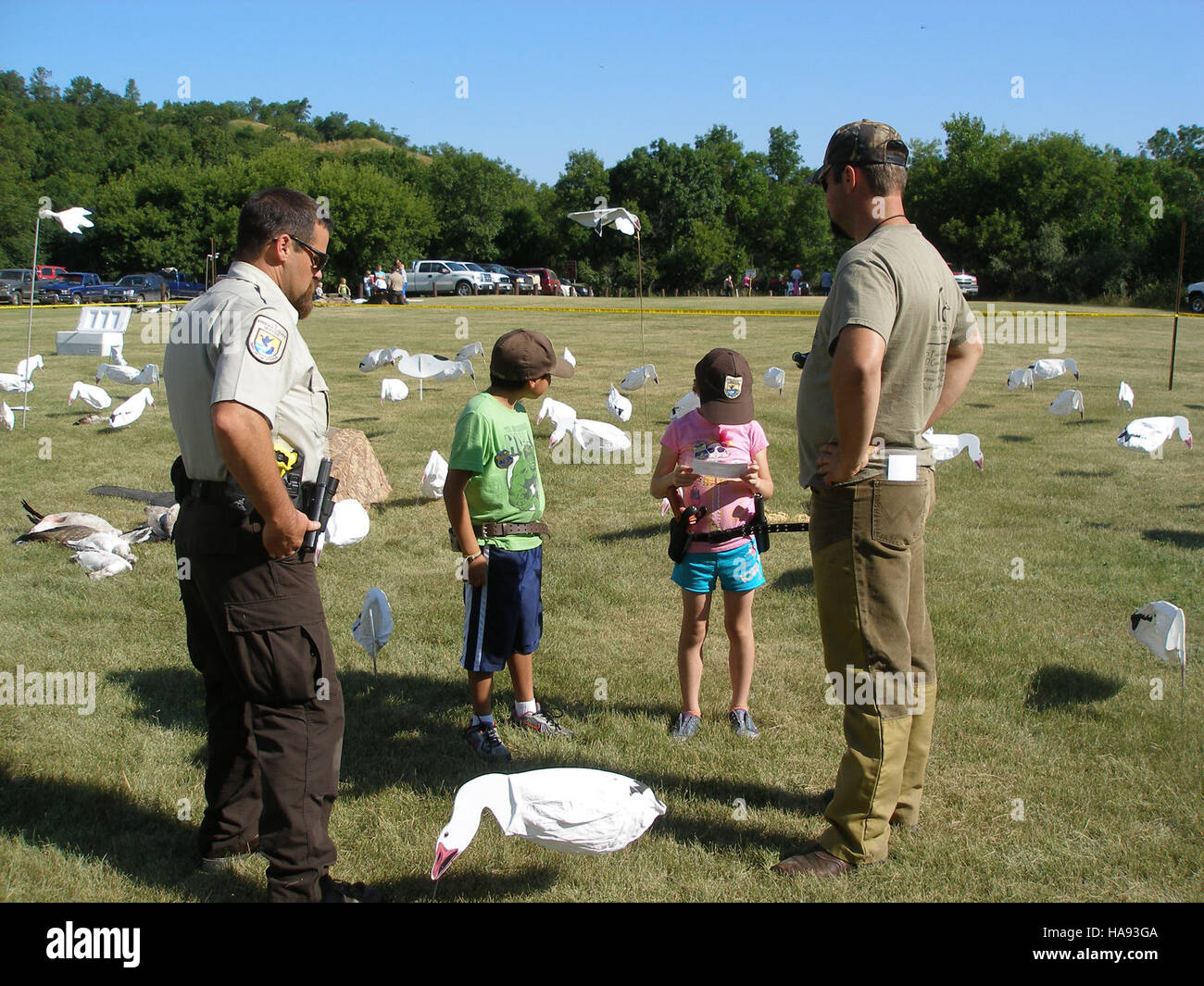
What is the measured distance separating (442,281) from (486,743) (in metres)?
44.4

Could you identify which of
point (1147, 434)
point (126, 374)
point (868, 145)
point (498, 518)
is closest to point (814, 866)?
point (498, 518)

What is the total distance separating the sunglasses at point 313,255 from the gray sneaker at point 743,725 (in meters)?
2.74

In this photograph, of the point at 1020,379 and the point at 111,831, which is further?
the point at 1020,379

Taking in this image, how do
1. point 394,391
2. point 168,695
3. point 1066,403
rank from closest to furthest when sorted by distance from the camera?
point 168,695
point 1066,403
point 394,391

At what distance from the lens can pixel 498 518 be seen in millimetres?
3838

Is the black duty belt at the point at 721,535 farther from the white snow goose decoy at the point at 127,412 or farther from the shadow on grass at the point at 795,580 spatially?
the white snow goose decoy at the point at 127,412

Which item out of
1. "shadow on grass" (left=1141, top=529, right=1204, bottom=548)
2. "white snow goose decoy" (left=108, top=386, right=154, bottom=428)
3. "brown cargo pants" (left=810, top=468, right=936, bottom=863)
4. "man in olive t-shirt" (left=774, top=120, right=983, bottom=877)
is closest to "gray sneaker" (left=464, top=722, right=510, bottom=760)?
"man in olive t-shirt" (left=774, top=120, right=983, bottom=877)

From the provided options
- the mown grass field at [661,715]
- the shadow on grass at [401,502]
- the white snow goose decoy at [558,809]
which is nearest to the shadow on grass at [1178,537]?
the mown grass field at [661,715]

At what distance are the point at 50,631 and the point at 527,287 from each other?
162 ft

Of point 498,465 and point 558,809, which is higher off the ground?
point 498,465

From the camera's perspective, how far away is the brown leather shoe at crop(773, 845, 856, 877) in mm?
3070

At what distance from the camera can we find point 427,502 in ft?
27.6

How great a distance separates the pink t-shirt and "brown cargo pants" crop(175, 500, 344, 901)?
71.4 inches

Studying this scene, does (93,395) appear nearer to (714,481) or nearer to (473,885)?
(714,481)
